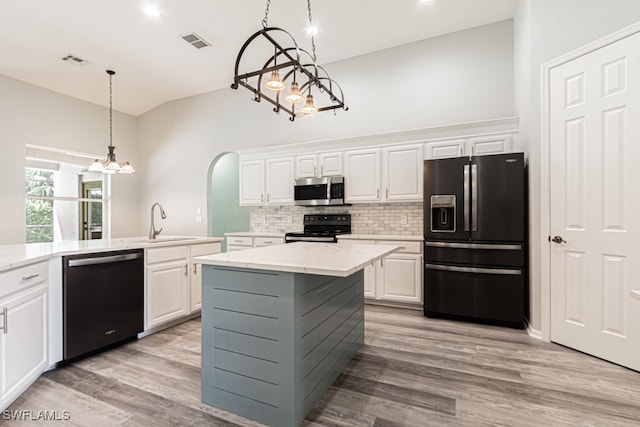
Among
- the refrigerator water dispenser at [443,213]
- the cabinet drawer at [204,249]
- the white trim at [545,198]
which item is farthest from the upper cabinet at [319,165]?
the white trim at [545,198]

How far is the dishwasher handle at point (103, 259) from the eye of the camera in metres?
2.44

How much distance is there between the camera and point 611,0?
248 cm

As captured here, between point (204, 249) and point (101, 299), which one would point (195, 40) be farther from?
point (101, 299)

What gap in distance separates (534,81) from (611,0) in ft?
2.33

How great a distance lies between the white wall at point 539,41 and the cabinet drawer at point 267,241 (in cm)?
307

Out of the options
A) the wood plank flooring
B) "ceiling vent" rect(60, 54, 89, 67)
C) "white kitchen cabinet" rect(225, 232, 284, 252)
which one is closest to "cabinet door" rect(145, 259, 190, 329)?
the wood plank flooring

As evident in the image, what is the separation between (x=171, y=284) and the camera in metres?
3.26

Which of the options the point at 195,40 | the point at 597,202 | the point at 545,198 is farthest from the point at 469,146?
the point at 195,40

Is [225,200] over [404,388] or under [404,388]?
over

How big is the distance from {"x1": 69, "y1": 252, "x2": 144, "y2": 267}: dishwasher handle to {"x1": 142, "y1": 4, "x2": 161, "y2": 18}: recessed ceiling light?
2.60 meters

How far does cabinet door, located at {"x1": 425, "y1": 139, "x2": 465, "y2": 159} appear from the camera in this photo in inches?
150

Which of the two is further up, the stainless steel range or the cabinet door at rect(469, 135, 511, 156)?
the cabinet door at rect(469, 135, 511, 156)

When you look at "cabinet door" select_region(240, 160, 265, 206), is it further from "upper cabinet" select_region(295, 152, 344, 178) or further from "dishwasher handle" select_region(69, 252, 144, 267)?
"dishwasher handle" select_region(69, 252, 144, 267)
